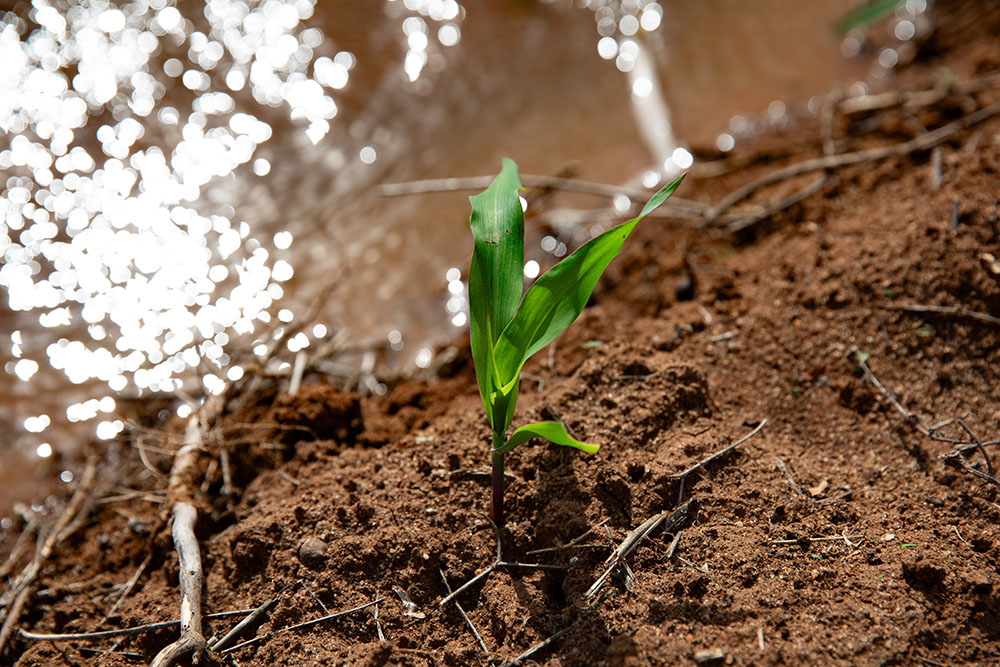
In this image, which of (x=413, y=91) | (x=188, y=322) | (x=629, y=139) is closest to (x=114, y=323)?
(x=188, y=322)

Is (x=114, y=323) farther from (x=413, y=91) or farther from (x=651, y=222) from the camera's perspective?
(x=651, y=222)

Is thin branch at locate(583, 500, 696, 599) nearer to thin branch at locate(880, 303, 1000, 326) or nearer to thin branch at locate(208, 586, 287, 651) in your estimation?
thin branch at locate(208, 586, 287, 651)

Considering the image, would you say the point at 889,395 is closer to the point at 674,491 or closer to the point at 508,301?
the point at 674,491

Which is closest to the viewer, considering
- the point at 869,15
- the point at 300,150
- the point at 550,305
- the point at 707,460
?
the point at 550,305

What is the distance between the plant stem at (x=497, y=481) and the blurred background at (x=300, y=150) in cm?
99

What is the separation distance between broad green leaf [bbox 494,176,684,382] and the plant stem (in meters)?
0.15

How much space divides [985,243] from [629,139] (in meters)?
1.80

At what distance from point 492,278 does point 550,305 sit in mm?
145

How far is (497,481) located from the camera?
1.70 meters

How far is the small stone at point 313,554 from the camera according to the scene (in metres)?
1.77

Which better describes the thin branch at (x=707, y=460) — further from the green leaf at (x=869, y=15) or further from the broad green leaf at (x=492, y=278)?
the green leaf at (x=869, y=15)

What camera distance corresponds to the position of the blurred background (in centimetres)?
290

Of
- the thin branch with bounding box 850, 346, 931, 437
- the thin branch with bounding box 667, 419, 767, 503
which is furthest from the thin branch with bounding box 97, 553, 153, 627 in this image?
the thin branch with bounding box 850, 346, 931, 437

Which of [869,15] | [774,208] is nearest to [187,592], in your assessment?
[774,208]
